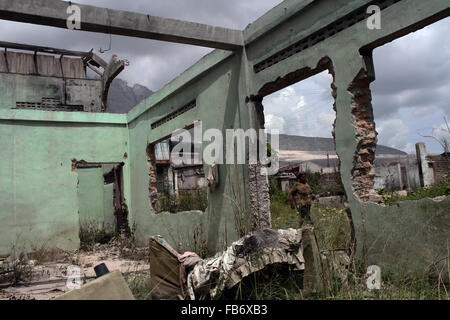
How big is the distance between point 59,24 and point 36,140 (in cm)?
504

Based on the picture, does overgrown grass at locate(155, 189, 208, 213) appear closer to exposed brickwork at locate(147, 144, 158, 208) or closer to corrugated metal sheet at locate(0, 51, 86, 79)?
exposed brickwork at locate(147, 144, 158, 208)

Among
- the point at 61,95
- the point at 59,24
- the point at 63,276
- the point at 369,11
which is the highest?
the point at 61,95

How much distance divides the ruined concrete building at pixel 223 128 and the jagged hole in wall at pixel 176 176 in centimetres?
15

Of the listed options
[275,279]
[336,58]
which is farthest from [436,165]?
[275,279]

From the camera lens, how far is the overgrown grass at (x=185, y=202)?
25.9 feet

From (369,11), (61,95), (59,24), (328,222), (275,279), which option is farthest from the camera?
(61,95)

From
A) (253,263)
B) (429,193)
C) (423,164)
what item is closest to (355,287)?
(253,263)

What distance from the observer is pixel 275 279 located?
11.0 feet

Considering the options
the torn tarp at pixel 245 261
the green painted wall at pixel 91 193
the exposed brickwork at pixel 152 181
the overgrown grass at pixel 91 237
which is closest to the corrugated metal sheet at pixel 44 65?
the green painted wall at pixel 91 193

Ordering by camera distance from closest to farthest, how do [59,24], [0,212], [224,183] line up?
[59,24] → [224,183] → [0,212]

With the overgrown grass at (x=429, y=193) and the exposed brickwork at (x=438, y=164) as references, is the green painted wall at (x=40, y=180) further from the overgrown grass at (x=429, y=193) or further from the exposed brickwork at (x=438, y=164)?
the exposed brickwork at (x=438, y=164)

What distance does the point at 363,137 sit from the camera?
4160mm

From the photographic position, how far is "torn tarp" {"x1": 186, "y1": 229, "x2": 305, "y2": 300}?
3309 mm

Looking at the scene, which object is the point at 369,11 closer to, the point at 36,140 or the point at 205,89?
the point at 205,89
